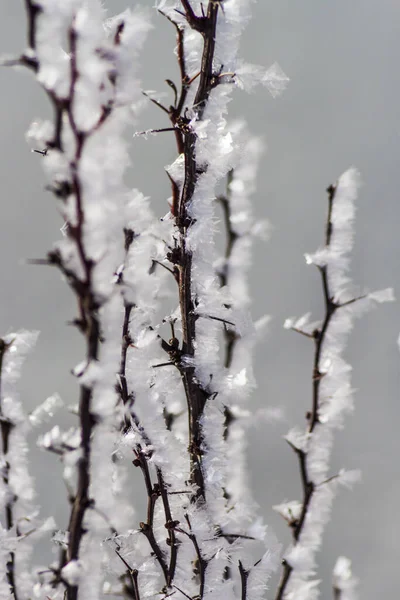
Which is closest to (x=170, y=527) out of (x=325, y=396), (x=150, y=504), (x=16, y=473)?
(x=150, y=504)

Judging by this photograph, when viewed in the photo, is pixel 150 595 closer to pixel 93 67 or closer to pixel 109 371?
pixel 109 371

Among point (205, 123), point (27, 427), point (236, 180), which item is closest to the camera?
point (205, 123)

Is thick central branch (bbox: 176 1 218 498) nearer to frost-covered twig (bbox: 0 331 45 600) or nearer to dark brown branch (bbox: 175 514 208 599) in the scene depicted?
dark brown branch (bbox: 175 514 208 599)

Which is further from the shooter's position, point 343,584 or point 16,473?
point 343,584

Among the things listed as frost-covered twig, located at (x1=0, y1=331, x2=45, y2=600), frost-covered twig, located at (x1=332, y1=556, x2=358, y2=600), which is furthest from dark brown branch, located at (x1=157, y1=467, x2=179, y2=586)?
frost-covered twig, located at (x1=332, y1=556, x2=358, y2=600)

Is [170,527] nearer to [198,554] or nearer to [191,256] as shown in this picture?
[198,554]

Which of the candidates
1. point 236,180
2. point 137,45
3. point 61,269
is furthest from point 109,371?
point 236,180

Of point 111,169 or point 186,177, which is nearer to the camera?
point 111,169

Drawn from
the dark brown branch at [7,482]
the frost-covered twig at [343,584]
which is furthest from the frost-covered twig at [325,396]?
the dark brown branch at [7,482]
